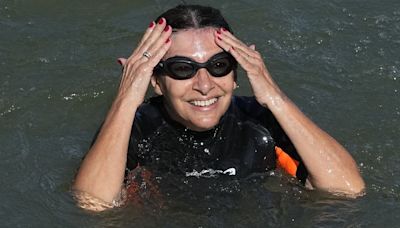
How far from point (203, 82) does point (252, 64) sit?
1.33ft

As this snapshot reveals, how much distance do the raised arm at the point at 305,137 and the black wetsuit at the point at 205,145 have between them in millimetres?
234

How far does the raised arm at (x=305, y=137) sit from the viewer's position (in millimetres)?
6020

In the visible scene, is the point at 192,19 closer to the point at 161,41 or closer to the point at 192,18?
the point at 192,18

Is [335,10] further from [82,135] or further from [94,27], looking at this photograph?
[82,135]

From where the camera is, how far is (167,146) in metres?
6.42

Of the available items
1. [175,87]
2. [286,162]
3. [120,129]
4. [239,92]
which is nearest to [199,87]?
[175,87]

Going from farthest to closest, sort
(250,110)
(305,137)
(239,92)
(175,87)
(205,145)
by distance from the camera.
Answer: (239,92) < (250,110) < (205,145) < (305,137) < (175,87)

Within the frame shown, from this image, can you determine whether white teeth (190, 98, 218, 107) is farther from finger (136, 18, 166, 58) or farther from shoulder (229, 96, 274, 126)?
shoulder (229, 96, 274, 126)

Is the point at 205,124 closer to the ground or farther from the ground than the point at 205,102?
closer to the ground

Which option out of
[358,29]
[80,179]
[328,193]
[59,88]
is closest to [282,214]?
[328,193]

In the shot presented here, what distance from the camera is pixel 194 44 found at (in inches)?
230

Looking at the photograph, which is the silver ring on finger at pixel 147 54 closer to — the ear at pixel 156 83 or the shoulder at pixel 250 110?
the ear at pixel 156 83

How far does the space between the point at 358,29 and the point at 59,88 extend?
11.1 feet

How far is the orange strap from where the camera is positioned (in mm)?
6488
